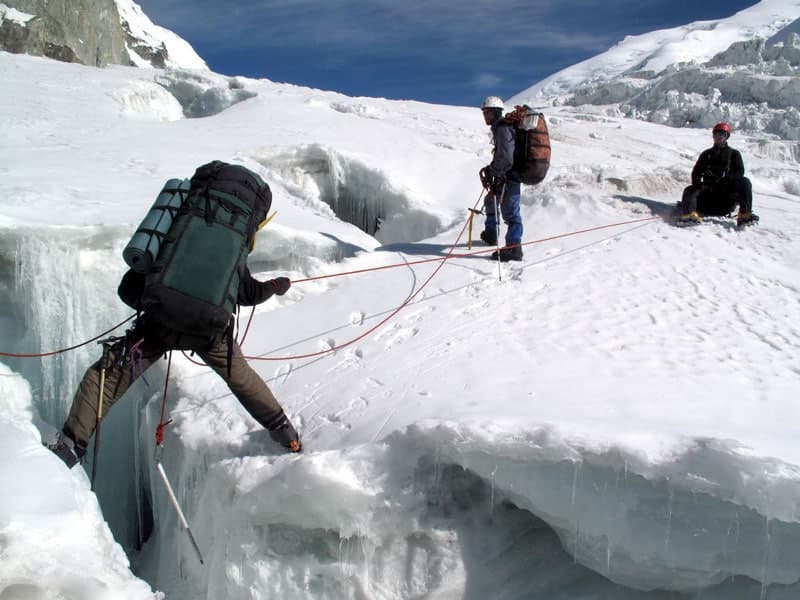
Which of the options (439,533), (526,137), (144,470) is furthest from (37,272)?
(526,137)

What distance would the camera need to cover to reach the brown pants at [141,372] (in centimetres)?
287

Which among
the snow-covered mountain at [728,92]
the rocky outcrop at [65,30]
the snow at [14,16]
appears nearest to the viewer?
the snow-covered mountain at [728,92]

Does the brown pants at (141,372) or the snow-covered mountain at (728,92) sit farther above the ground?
the snow-covered mountain at (728,92)

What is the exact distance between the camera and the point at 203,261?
2.72 meters

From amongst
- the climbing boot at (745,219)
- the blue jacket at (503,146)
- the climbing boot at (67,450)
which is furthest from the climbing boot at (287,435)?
the climbing boot at (745,219)

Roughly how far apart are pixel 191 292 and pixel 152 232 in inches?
14.3

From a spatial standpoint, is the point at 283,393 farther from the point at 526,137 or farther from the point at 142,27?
the point at 142,27

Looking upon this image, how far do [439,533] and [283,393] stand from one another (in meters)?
1.40

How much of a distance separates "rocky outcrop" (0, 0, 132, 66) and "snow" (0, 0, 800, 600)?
2354 cm

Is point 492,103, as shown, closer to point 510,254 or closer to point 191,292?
point 510,254

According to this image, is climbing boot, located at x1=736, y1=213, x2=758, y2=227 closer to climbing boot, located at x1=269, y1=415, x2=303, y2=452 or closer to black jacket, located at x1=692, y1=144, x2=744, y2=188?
black jacket, located at x1=692, y1=144, x2=744, y2=188

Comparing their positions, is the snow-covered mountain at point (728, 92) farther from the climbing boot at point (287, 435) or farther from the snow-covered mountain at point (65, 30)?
the climbing boot at point (287, 435)

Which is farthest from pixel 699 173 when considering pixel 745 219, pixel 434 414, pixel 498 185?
pixel 434 414

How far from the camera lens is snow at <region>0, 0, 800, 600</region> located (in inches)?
89.6
